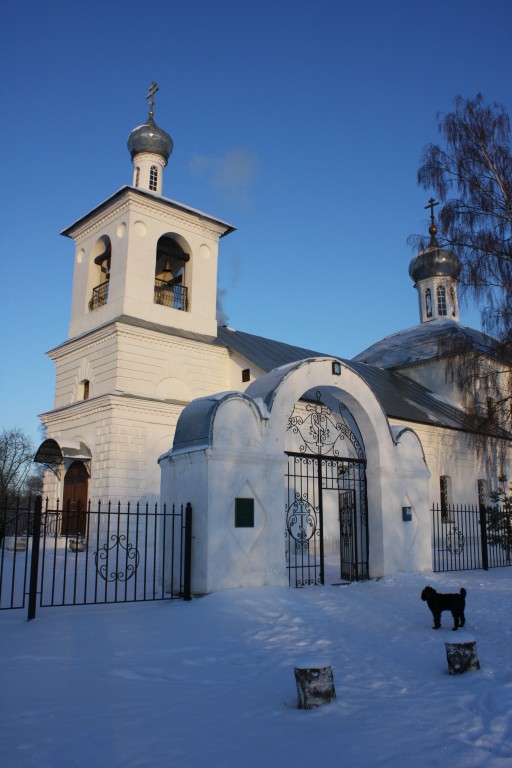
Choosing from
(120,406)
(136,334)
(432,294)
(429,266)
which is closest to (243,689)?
(120,406)

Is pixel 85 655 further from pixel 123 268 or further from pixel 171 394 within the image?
pixel 123 268

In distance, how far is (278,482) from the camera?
10.9 metres

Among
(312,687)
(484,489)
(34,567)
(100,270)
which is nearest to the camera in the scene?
(312,687)

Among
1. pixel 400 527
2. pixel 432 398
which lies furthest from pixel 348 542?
pixel 432 398

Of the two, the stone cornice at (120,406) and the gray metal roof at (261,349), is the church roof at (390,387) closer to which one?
the gray metal roof at (261,349)

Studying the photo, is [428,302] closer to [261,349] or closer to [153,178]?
[261,349]

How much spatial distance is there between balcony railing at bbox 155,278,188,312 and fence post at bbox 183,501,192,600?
13.3m

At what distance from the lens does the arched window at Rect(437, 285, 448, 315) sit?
34906 millimetres

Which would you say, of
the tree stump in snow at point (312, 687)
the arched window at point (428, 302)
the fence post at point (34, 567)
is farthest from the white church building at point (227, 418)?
the tree stump in snow at point (312, 687)

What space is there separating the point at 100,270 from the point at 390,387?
1323cm

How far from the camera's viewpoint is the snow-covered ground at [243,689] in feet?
12.9

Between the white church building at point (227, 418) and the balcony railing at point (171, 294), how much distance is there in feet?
0.18

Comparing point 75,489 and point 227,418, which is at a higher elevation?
point 227,418

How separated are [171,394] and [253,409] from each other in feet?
34.3
